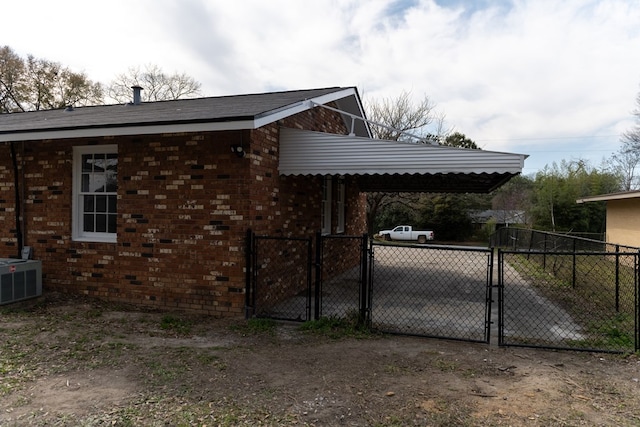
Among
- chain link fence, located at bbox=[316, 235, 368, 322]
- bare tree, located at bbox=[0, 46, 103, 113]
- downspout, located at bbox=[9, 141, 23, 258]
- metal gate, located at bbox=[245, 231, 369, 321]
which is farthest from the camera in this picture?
bare tree, located at bbox=[0, 46, 103, 113]

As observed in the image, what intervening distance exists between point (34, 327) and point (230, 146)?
144 inches

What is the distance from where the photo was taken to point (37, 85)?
92.5 ft

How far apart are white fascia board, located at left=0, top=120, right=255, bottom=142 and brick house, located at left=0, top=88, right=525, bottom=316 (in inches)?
0.6

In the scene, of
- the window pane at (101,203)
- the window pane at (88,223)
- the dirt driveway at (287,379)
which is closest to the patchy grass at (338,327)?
the dirt driveway at (287,379)

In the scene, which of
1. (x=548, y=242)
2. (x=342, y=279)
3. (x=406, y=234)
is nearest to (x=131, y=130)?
(x=342, y=279)

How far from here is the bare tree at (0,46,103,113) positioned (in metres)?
27.4

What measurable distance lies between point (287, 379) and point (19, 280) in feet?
17.1

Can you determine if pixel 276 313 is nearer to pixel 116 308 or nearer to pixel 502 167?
pixel 116 308

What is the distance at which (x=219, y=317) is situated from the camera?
20.8ft

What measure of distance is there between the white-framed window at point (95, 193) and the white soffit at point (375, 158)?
296 centimetres

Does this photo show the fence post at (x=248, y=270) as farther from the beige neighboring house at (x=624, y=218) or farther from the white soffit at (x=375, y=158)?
the beige neighboring house at (x=624, y=218)

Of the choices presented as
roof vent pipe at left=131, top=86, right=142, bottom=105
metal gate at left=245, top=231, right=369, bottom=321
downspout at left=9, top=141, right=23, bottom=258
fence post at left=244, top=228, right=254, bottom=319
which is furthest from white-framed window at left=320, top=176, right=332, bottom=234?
downspout at left=9, top=141, right=23, bottom=258

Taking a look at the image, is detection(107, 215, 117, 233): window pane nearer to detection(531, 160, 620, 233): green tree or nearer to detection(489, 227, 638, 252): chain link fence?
detection(489, 227, 638, 252): chain link fence

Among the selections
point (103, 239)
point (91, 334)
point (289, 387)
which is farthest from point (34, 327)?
point (289, 387)
